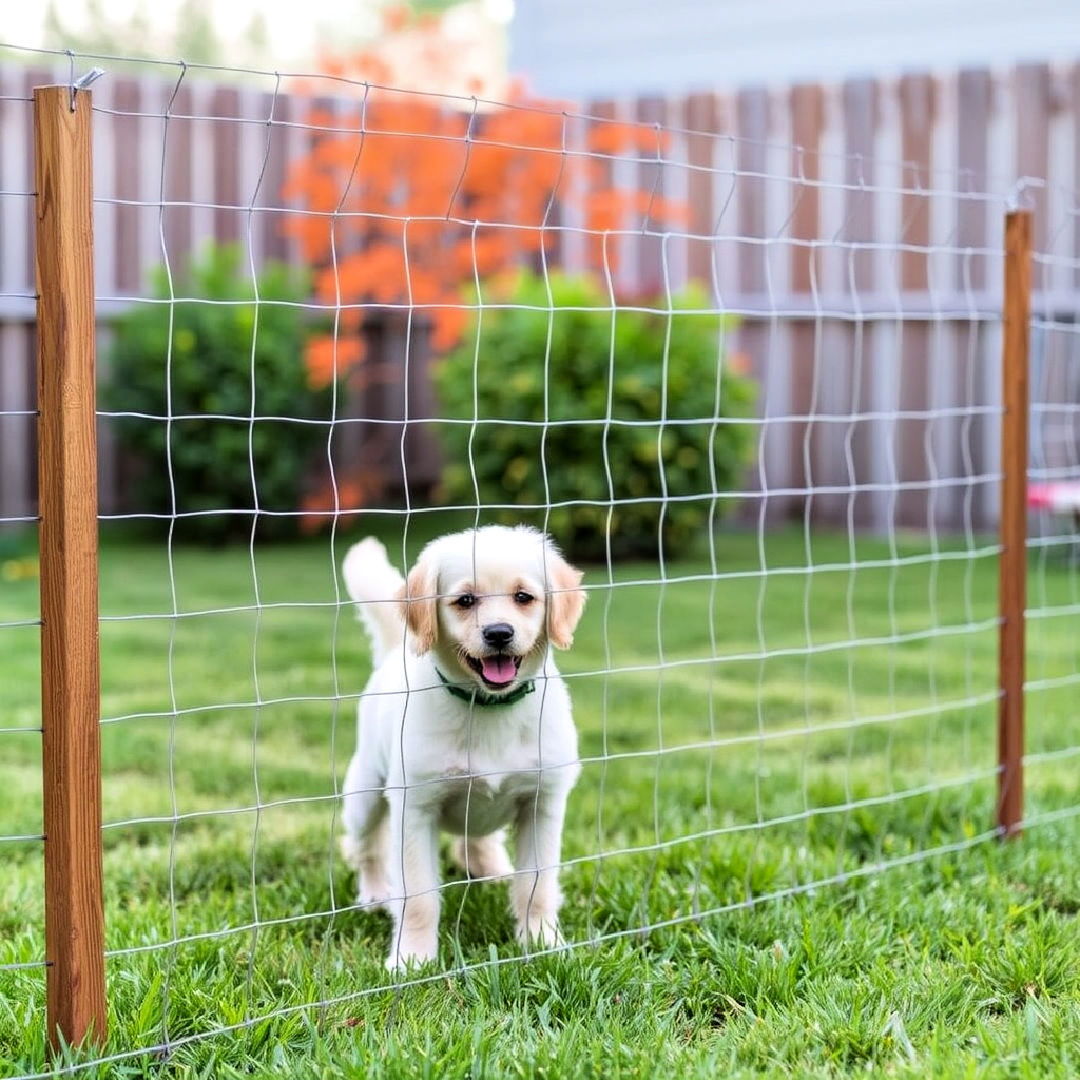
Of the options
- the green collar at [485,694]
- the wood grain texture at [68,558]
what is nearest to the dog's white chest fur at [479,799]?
the green collar at [485,694]

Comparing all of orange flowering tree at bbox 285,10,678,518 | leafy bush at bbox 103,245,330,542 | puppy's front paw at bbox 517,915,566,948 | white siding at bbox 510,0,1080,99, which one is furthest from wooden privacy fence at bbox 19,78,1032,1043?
white siding at bbox 510,0,1080,99

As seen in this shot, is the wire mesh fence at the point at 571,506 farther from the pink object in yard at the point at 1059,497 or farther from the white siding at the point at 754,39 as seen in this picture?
the white siding at the point at 754,39

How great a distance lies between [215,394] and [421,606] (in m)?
6.68

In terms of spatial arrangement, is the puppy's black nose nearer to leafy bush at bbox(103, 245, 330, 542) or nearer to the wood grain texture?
the wood grain texture

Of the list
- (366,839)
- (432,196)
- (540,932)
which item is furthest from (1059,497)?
(540,932)

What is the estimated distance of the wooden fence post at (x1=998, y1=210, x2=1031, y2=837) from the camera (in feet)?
12.3

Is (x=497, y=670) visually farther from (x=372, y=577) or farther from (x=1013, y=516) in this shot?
(x=1013, y=516)

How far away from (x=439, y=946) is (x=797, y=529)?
7.53 metres

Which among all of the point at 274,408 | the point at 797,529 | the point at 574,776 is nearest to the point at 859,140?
the point at 797,529

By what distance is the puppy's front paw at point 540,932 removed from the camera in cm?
293

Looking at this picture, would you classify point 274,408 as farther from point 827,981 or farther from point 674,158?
point 827,981

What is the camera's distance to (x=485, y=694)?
2.89m

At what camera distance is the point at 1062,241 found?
10055 millimetres

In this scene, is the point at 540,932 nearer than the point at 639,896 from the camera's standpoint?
Yes
